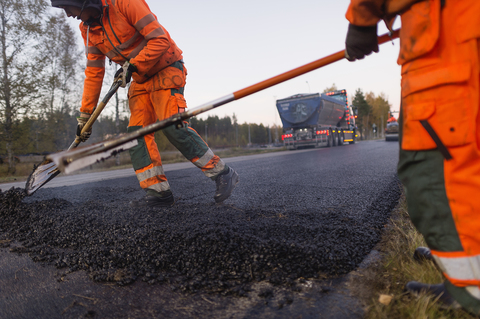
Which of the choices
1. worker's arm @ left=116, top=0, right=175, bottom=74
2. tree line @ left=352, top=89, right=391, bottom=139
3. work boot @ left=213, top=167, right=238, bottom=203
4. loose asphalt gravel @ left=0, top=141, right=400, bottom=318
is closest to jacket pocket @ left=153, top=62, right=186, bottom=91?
worker's arm @ left=116, top=0, right=175, bottom=74

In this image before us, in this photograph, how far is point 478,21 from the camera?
1.00 metres

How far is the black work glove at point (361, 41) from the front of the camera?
4.57ft

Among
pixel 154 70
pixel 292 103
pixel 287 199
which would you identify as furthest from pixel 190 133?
pixel 292 103

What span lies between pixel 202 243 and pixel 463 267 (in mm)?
1180

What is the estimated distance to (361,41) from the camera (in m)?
1.41

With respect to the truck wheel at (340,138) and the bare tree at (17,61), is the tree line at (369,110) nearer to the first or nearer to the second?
the truck wheel at (340,138)

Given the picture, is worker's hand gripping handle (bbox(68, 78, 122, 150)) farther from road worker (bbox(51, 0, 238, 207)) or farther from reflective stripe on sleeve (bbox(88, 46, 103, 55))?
reflective stripe on sleeve (bbox(88, 46, 103, 55))

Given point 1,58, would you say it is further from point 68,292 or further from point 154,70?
point 68,292

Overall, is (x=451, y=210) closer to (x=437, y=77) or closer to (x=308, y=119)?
(x=437, y=77)

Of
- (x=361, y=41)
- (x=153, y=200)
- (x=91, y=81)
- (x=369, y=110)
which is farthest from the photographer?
(x=369, y=110)

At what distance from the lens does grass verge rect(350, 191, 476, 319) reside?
1.06 metres

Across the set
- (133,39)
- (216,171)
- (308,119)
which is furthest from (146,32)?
(308,119)

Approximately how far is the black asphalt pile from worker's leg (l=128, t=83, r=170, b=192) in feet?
1.32

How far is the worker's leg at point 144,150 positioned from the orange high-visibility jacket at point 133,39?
7.8 inches
